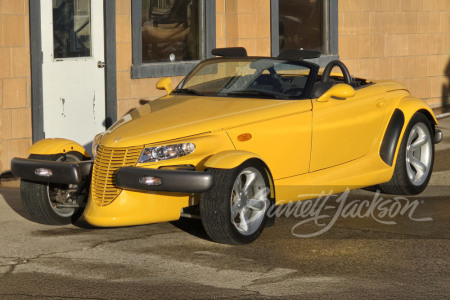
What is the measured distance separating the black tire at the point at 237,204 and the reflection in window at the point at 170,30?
5639mm

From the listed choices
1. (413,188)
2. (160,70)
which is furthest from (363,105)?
(160,70)

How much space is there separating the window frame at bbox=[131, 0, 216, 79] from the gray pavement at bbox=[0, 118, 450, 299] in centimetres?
425

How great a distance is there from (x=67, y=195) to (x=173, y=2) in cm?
560

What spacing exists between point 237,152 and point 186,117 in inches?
25.3

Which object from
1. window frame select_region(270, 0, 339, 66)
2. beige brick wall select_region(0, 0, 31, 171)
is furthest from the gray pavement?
window frame select_region(270, 0, 339, 66)

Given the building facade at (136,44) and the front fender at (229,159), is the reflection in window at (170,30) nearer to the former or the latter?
the building facade at (136,44)

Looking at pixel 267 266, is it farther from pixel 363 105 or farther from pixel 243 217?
pixel 363 105

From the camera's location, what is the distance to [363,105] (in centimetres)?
928

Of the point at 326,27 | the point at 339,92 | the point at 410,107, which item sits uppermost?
the point at 326,27

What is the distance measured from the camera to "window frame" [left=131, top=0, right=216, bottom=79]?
12922 millimetres

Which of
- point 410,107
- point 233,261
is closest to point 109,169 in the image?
point 233,261

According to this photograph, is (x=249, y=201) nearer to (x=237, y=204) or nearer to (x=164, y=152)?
(x=237, y=204)

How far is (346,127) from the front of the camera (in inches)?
355

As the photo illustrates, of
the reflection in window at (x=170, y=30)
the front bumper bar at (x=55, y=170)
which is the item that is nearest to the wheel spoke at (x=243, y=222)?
the front bumper bar at (x=55, y=170)
